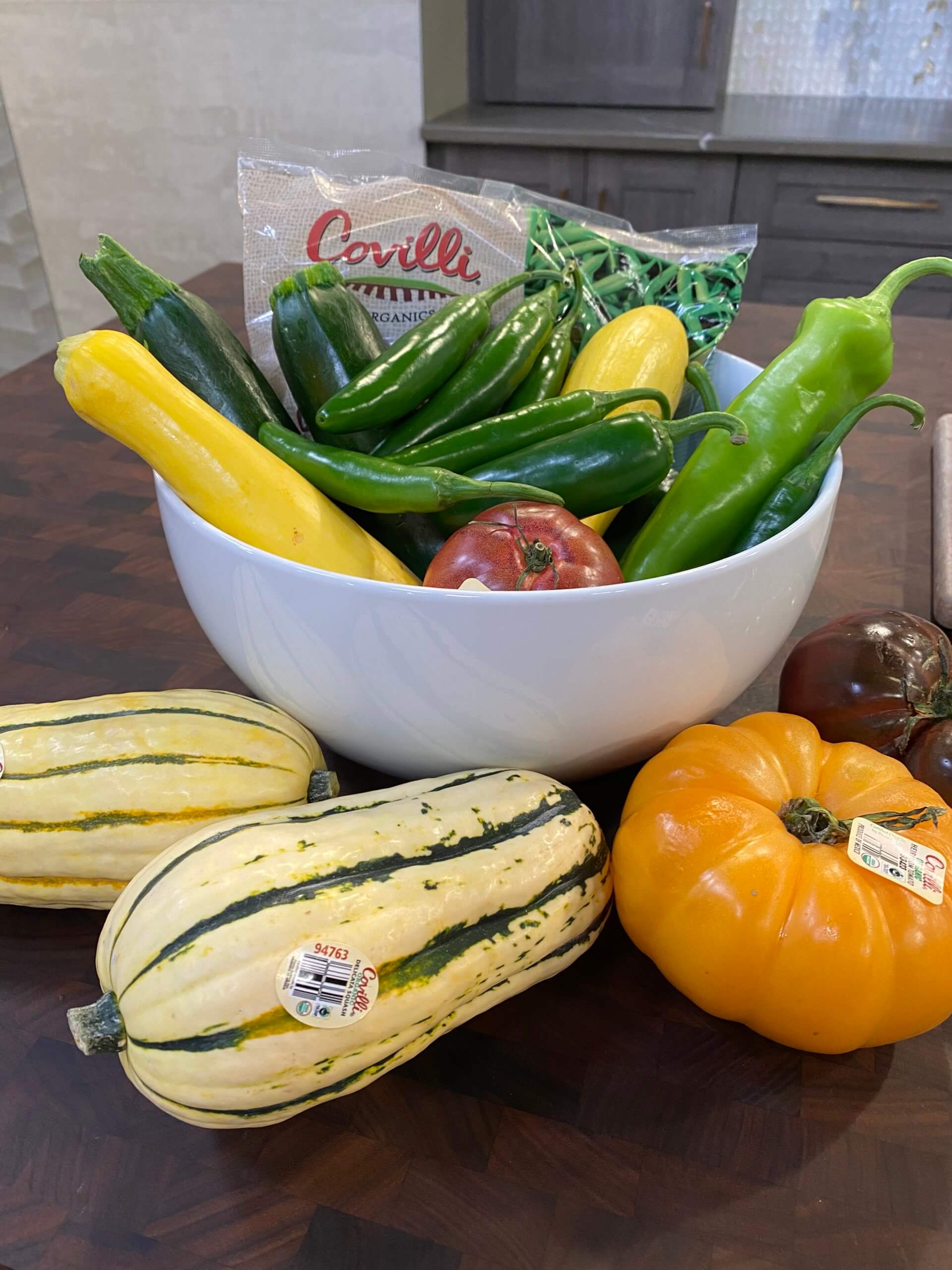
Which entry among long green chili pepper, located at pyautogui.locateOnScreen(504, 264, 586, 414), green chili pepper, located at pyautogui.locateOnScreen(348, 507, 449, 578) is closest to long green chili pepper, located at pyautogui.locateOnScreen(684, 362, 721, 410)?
long green chili pepper, located at pyautogui.locateOnScreen(504, 264, 586, 414)

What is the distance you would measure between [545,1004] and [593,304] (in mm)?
644

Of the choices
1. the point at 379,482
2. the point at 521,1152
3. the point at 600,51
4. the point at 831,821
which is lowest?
the point at 521,1152

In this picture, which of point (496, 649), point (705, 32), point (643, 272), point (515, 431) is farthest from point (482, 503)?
point (705, 32)

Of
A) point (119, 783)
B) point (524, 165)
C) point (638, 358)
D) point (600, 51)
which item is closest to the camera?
point (119, 783)

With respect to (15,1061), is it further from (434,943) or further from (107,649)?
(107,649)

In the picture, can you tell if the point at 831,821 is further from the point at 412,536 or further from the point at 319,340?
the point at 319,340

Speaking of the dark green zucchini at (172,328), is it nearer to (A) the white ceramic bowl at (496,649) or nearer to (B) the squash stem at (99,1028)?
(A) the white ceramic bowl at (496,649)

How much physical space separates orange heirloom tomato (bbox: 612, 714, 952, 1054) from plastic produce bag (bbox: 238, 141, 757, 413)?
446 millimetres

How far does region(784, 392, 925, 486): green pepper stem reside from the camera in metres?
0.59

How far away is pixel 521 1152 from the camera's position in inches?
17.4

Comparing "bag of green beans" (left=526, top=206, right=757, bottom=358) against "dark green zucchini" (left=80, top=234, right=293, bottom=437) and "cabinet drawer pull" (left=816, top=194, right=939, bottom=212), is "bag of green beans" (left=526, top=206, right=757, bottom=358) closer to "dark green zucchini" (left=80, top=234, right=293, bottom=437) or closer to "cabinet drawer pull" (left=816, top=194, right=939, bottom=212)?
"dark green zucchini" (left=80, top=234, right=293, bottom=437)

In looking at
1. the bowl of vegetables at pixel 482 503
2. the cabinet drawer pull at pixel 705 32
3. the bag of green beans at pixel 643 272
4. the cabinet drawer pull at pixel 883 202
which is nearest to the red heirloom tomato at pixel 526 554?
the bowl of vegetables at pixel 482 503

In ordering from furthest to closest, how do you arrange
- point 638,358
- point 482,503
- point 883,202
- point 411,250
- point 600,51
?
1. point 600,51
2. point 883,202
3. point 411,250
4. point 638,358
5. point 482,503

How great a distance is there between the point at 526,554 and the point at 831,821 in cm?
22
